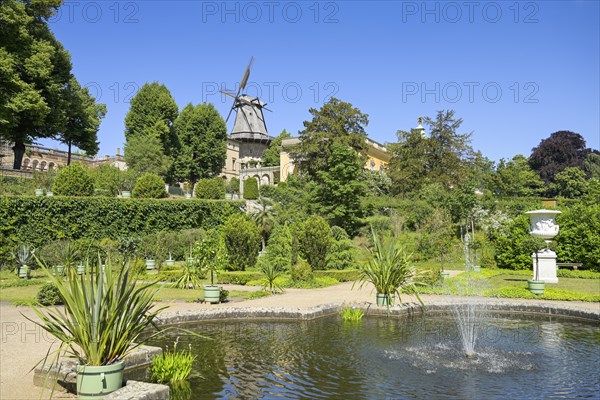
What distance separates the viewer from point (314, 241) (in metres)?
17.2

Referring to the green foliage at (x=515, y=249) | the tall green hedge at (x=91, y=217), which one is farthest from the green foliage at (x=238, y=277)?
the green foliage at (x=515, y=249)

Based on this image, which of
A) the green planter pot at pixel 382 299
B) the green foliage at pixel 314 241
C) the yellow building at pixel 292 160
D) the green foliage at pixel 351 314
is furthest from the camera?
the yellow building at pixel 292 160

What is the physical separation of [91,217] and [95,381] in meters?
19.9

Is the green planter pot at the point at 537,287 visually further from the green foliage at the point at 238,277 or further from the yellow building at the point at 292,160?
the yellow building at the point at 292,160

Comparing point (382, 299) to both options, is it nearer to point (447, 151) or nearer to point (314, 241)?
point (314, 241)

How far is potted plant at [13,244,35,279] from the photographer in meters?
16.2

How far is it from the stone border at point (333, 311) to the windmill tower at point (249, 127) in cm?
5196

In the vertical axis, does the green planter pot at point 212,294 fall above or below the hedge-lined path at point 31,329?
above

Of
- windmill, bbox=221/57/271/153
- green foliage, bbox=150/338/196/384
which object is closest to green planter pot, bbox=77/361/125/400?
green foliage, bbox=150/338/196/384

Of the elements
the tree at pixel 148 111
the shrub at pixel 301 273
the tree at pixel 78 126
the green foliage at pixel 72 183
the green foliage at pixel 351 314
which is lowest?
the green foliage at pixel 351 314

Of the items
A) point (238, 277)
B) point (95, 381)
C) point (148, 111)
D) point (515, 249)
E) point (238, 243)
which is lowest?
point (95, 381)

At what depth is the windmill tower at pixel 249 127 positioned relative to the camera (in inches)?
2372

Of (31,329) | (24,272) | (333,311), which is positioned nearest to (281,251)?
(333,311)

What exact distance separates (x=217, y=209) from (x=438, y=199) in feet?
45.0
